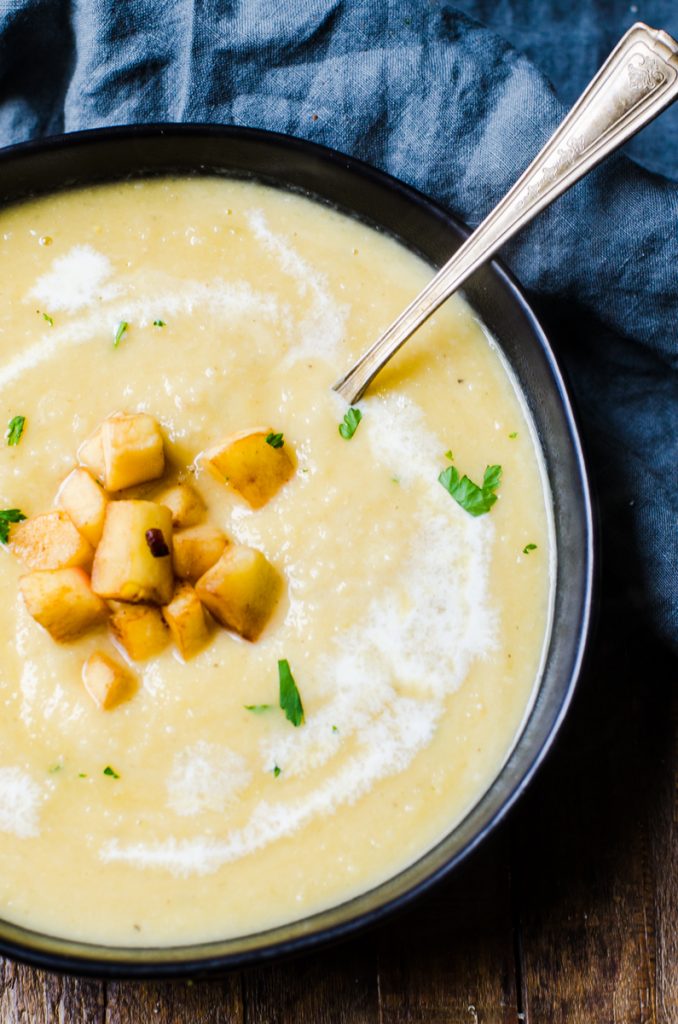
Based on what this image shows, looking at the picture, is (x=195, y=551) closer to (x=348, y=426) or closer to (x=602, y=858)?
(x=348, y=426)

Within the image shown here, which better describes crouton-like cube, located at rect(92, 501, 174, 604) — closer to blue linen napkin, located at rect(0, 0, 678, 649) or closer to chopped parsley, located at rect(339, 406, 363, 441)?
chopped parsley, located at rect(339, 406, 363, 441)

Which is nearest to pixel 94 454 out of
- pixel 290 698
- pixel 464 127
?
pixel 290 698

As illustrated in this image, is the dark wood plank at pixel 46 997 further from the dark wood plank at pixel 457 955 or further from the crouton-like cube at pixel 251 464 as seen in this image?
the crouton-like cube at pixel 251 464

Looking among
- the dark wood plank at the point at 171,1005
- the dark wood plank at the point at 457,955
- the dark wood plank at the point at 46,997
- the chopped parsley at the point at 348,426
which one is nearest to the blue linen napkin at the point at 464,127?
the chopped parsley at the point at 348,426

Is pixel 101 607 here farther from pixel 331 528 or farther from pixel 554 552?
pixel 554 552

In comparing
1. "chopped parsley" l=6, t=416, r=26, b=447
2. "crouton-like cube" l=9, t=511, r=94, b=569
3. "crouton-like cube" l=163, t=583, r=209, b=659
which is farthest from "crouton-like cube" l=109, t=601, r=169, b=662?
"chopped parsley" l=6, t=416, r=26, b=447

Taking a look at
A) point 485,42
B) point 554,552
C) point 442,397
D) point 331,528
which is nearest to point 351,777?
point 331,528
